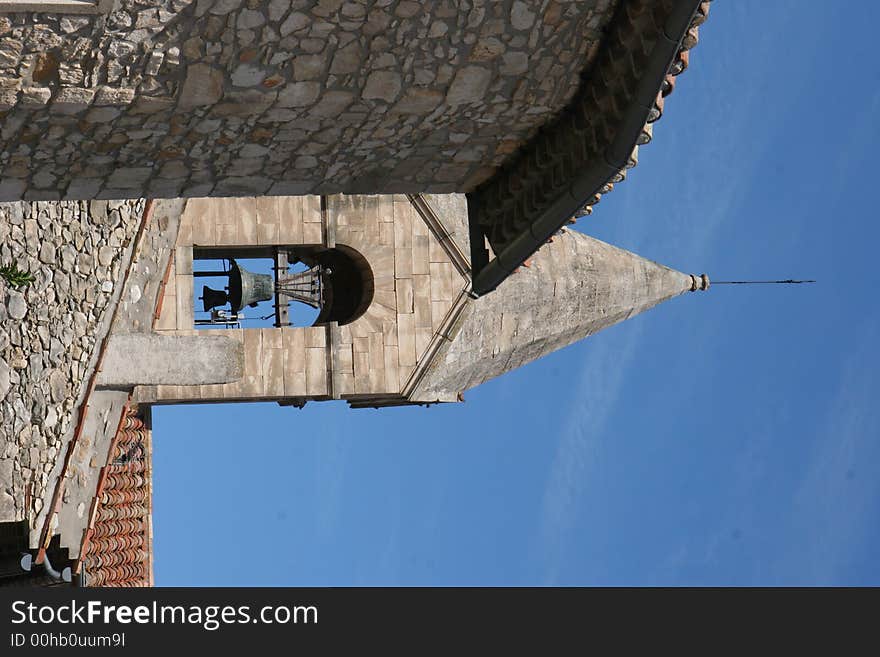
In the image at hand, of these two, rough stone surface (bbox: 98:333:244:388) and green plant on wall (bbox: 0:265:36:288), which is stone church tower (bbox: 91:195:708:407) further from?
green plant on wall (bbox: 0:265:36:288)

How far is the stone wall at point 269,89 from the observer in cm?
884

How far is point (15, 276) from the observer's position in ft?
40.7

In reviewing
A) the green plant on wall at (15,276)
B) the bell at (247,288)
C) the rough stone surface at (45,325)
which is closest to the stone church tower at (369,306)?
the bell at (247,288)

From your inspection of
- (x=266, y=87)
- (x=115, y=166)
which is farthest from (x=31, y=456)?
(x=266, y=87)

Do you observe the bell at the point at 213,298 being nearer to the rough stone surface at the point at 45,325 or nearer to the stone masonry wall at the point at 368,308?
the stone masonry wall at the point at 368,308

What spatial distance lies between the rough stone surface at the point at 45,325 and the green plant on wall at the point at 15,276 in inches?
2.0

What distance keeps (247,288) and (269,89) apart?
30.2 feet

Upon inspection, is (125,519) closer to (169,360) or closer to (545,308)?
(169,360)

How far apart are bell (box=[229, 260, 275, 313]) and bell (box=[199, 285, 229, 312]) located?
5.8 inches

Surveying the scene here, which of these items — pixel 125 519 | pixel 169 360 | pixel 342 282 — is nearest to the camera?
pixel 169 360

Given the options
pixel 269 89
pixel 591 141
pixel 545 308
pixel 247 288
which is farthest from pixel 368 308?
pixel 269 89

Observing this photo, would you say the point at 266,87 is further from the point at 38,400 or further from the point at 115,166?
the point at 38,400

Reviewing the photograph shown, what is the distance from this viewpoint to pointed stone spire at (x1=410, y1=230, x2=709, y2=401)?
18.8 meters

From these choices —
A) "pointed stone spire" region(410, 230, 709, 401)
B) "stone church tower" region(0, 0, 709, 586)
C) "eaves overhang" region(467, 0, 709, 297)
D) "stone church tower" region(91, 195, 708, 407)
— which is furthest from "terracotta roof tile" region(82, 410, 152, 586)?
"eaves overhang" region(467, 0, 709, 297)
